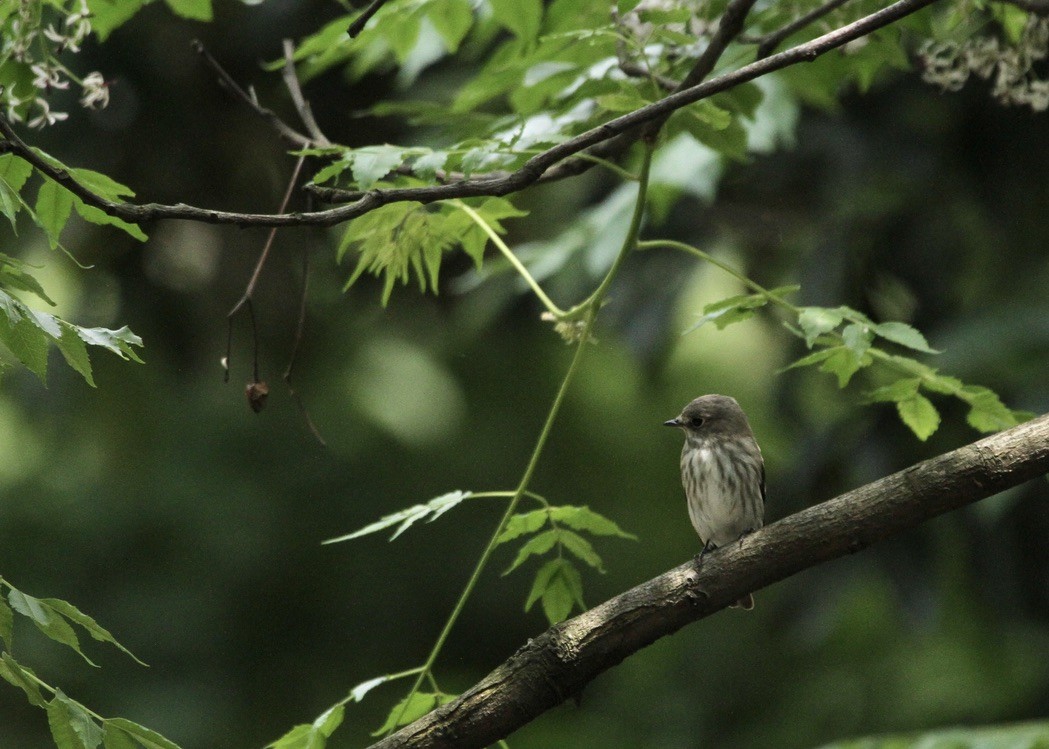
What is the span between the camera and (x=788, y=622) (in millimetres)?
5746

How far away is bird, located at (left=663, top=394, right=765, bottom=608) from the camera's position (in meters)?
4.34

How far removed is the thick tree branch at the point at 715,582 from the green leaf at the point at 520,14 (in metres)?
1.50

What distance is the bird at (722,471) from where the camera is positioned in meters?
4.34

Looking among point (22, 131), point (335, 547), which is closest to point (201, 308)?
point (22, 131)

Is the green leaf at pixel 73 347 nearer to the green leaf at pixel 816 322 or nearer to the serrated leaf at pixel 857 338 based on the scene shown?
the green leaf at pixel 816 322

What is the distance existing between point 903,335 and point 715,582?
690 mm

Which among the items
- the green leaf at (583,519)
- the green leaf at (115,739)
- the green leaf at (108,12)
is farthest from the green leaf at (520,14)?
the green leaf at (115,739)

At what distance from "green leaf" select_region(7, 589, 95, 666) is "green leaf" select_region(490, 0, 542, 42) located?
1919 millimetres

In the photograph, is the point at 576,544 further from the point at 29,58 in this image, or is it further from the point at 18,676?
the point at 29,58

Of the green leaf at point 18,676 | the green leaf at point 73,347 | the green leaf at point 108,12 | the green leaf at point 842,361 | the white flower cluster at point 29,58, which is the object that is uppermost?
the green leaf at point 108,12

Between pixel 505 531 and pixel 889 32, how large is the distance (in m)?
1.64

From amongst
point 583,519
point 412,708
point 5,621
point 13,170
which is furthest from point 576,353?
point 5,621

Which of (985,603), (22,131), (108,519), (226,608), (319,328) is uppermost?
(22,131)

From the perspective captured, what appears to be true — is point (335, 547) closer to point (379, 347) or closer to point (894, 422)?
point (379, 347)
